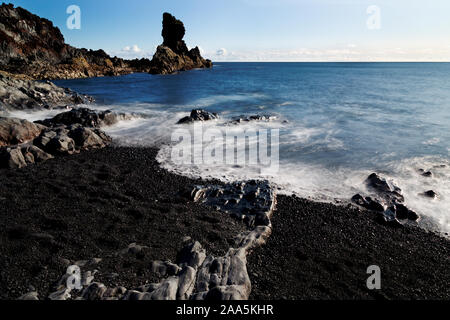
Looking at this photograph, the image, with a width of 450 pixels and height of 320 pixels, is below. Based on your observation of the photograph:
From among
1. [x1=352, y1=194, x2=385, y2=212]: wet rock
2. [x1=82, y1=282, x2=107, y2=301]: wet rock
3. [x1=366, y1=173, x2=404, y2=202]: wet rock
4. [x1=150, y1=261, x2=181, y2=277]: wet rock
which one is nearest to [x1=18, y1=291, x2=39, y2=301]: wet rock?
[x1=82, y1=282, x2=107, y2=301]: wet rock

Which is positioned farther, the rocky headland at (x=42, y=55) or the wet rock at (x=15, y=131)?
the rocky headland at (x=42, y=55)

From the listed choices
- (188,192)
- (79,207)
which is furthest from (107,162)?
(188,192)

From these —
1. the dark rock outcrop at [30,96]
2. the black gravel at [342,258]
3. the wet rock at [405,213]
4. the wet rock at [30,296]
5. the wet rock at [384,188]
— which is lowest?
the black gravel at [342,258]

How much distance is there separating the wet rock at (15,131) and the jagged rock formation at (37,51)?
156 feet

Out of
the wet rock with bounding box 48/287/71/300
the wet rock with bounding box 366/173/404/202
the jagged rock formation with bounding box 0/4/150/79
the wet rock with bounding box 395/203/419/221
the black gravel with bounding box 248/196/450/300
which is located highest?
the jagged rock formation with bounding box 0/4/150/79

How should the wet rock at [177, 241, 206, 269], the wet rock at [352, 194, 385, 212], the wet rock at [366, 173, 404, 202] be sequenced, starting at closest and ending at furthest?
the wet rock at [177, 241, 206, 269], the wet rock at [352, 194, 385, 212], the wet rock at [366, 173, 404, 202]

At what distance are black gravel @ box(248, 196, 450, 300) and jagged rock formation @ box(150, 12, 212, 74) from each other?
8663cm

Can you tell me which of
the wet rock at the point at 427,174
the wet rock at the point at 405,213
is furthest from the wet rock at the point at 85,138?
the wet rock at the point at 427,174

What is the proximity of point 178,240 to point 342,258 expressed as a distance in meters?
4.10

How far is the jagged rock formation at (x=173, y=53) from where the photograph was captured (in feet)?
298

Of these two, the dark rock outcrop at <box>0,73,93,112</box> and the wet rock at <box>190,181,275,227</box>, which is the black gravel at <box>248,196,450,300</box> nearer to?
the wet rock at <box>190,181,275,227</box>

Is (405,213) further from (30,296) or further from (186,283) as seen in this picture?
(30,296)

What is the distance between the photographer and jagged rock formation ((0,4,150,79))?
55188 mm

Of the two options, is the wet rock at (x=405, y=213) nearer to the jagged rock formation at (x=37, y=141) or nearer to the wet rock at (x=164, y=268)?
the wet rock at (x=164, y=268)
